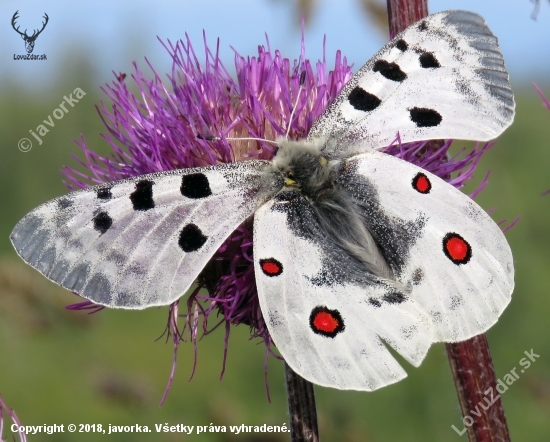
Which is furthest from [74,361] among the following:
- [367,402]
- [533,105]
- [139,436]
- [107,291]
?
[533,105]

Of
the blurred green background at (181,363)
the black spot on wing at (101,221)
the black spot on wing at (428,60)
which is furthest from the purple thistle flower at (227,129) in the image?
the blurred green background at (181,363)

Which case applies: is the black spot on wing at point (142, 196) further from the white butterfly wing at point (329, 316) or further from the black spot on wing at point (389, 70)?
the black spot on wing at point (389, 70)

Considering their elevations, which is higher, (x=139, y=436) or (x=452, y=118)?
(x=452, y=118)

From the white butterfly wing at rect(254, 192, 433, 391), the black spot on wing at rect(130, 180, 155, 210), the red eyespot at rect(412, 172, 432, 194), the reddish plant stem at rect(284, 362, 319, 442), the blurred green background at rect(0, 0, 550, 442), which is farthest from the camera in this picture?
the blurred green background at rect(0, 0, 550, 442)

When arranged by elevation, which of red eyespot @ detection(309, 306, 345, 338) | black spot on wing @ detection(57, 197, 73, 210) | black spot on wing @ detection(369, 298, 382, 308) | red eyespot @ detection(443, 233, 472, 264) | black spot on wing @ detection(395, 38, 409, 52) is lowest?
red eyespot @ detection(309, 306, 345, 338)

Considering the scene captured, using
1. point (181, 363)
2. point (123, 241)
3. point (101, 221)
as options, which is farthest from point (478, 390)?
point (181, 363)

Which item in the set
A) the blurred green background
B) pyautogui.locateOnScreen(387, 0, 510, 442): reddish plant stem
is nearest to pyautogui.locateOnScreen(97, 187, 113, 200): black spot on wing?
pyautogui.locateOnScreen(387, 0, 510, 442): reddish plant stem

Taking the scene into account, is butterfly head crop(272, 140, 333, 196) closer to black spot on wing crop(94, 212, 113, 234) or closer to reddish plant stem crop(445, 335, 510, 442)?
black spot on wing crop(94, 212, 113, 234)

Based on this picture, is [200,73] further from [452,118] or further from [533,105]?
[533,105]
